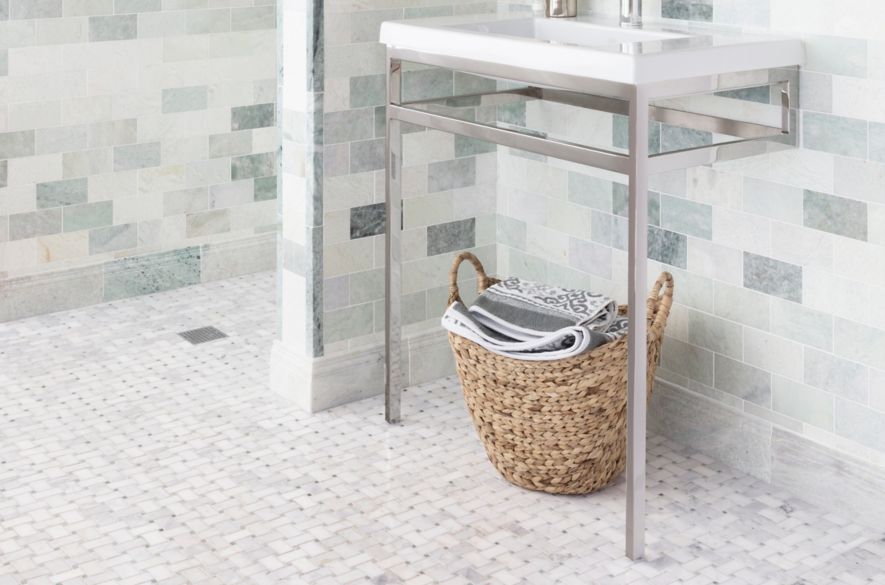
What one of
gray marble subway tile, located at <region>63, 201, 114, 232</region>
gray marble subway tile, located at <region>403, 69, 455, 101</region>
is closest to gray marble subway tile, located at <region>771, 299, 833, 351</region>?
gray marble subway tile, located at <region>403, 69, 455, 101</region>

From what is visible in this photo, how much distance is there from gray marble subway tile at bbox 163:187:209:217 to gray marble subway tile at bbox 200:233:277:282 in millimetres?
144

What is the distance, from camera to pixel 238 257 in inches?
175

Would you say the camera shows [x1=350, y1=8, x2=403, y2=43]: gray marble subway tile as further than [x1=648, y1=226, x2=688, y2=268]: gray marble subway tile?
Yes

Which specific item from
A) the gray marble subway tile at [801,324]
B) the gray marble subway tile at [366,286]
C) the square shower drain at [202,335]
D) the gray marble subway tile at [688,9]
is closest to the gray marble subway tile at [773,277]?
the gray marble subway tile at [801,324]

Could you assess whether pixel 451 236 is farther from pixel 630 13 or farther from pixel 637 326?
pixel 637 326

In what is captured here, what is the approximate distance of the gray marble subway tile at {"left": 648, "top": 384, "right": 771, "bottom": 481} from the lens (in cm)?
284

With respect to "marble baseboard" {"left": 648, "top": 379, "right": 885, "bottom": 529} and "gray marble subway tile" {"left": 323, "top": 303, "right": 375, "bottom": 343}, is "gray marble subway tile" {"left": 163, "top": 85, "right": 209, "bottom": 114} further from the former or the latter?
"marble baseboard" {"left": 648, "top": 379, "right": 885, "bottom": 529}

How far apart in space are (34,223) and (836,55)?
100 inches

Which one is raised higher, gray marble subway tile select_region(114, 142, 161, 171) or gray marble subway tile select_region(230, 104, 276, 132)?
gray marble subway tile select_region(230, 104, 276, 132)

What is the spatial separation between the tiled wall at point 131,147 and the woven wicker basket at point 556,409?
68.0 inches

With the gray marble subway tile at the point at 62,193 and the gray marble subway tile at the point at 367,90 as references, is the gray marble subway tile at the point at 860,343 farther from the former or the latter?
the gray marble subway tile at the point at 62,193

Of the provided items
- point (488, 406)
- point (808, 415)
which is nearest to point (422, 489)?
point (488, 406)

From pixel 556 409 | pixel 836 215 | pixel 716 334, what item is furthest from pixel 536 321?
pixel 836 215

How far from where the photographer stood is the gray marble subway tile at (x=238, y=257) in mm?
4375
